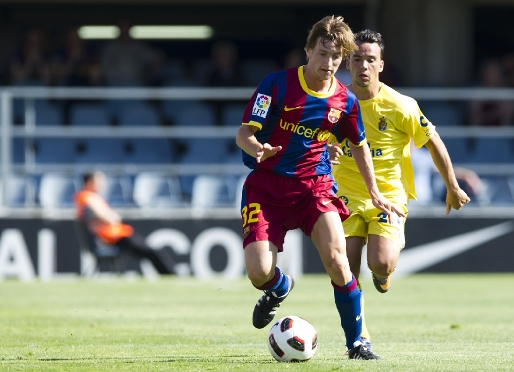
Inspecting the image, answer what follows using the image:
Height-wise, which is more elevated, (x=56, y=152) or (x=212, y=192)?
(x=56, y=152)

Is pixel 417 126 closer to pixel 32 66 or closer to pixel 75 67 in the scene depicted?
pixel 75 67

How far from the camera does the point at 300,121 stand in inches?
266

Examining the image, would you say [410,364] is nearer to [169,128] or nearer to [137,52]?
[169,128]

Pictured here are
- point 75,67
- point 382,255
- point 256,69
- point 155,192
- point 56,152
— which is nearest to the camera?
point 382,255

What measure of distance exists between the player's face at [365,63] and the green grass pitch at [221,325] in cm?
196

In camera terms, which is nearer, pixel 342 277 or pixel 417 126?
pixel 342 277

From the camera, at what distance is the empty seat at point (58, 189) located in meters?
16.0

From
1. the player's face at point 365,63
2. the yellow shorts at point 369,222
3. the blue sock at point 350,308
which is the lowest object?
the blue sock at point 350,308

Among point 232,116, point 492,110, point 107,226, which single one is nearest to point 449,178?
point 107,226

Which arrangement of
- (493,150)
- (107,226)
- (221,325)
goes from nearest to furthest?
(221,325), (107,226), (493,150)

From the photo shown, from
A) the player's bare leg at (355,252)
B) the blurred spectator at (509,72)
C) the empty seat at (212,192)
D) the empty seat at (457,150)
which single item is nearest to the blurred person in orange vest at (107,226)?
the empty seat at (212,192)

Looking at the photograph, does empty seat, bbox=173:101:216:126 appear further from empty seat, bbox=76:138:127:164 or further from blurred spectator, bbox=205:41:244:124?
empty seat, bbox=76:138:127:164

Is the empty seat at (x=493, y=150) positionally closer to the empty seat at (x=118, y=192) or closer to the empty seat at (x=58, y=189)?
the empty seat at (x=118, y=192)

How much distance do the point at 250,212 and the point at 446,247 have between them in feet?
31.2
